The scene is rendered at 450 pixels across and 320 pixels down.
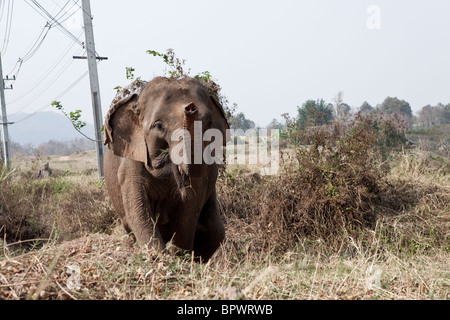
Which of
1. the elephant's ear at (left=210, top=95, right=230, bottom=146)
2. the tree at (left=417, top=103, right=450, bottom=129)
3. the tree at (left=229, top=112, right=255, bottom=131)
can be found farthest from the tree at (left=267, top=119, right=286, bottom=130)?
the tree at (left=417, top=103, right=450, bottom=129)

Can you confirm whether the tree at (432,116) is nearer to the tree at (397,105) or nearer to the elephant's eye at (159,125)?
the tree at (397,105)

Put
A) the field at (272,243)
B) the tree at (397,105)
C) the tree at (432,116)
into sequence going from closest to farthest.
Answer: the field at (272,243), the tree at (432,116), the tree at (397,105)

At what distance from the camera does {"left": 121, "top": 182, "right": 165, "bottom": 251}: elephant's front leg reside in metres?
6.07

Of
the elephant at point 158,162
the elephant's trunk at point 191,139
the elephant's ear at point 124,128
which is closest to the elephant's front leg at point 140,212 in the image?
the elephant at point 158,162

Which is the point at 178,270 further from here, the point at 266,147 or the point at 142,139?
the point at 266,147

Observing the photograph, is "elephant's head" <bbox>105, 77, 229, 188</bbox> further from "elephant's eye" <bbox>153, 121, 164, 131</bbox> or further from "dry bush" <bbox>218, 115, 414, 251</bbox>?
"dry bush" <bbox>218, 115, 414, 251</bbox>

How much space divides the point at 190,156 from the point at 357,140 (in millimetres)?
5630

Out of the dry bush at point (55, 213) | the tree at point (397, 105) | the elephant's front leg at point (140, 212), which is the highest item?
the tree at point (397, 105)

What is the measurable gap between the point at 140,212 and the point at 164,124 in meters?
1.13

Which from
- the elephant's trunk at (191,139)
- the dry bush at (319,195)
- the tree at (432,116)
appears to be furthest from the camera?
the tree at (432,116)

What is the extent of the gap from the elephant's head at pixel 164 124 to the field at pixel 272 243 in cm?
106

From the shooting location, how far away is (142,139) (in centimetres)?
635

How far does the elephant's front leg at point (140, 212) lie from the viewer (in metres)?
6.07
